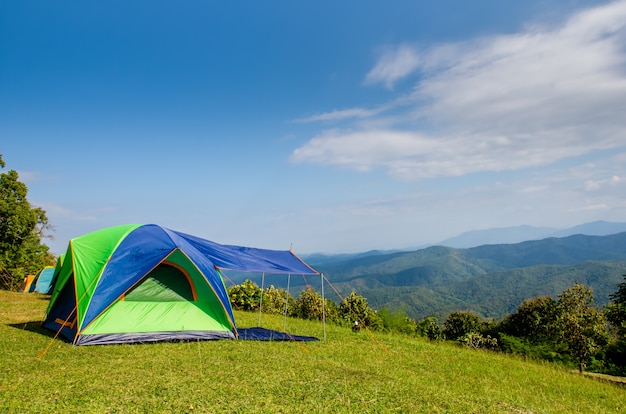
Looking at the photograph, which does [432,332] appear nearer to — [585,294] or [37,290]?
[585,294]

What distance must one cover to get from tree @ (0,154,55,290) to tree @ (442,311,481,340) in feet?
134

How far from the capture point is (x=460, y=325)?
1761 inches

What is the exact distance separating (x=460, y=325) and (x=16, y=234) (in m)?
44.4

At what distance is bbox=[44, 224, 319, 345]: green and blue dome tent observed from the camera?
8.95 metres

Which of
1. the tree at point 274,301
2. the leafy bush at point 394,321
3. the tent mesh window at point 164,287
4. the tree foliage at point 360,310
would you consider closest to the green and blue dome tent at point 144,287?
the tent mesh window at point 164,287

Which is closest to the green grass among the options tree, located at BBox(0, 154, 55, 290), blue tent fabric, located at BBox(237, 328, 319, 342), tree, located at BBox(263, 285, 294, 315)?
blue tent fabric, located at BBox(237, 328, 319, 342)

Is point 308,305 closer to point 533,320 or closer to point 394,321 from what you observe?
point 394,321

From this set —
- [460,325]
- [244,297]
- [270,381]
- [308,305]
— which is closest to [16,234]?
[244,297]

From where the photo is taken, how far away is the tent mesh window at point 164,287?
32.3 ft

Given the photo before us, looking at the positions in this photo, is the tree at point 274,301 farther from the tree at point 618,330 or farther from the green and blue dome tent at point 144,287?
the tree at point 618,330

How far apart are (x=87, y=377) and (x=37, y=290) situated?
2115 centimetres

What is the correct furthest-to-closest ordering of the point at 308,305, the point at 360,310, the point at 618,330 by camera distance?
the point at 360,310 → the point at 308,305 → the point at 618,330

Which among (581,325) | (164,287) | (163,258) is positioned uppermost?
(163,258)

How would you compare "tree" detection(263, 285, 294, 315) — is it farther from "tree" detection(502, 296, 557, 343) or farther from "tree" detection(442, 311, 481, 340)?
"tree" detection(442, 311, 481, 340)
